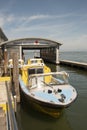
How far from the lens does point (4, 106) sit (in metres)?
7.37

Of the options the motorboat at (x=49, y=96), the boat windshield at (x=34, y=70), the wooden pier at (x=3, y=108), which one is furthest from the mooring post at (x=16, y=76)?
the boat windshield at (x=34, y=70)

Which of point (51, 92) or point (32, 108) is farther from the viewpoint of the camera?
point (32, 108)

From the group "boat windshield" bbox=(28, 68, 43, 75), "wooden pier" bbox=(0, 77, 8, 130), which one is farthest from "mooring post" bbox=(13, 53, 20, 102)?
"boat windshield" bbox=(28, 68, 43, 75)

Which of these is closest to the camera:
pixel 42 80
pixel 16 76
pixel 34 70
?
pixel 16 76

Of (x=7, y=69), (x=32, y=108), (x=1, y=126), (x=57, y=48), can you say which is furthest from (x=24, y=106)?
(x=57, y=48)

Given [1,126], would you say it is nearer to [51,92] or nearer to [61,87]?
[51,92]

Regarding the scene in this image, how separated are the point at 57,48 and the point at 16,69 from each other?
3070 cm

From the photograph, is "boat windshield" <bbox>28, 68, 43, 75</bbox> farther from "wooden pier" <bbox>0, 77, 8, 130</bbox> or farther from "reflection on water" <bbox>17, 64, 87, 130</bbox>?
"wooden pier" <bbox>0, 77, 8, 130</bbox>

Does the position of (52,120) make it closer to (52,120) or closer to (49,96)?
(52,120)

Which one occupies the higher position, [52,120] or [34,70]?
[34,70]

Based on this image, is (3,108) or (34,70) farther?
(34,70)

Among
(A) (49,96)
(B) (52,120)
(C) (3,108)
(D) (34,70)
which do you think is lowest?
(B) (52,120)

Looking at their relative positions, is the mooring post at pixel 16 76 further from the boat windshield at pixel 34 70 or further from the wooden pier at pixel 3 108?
the boat windshield at pixel 34 70

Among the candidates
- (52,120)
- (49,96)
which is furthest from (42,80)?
(52,120)
